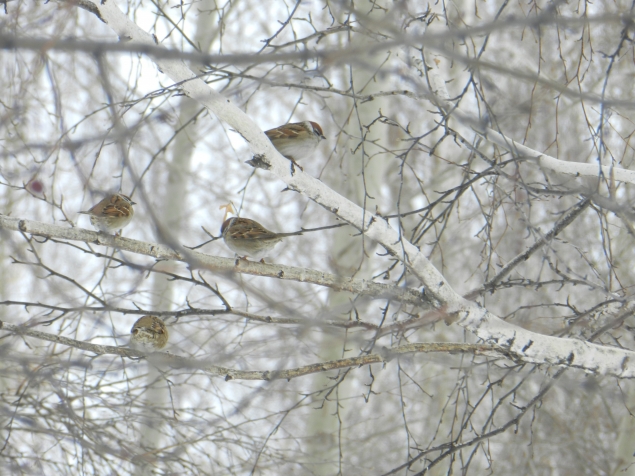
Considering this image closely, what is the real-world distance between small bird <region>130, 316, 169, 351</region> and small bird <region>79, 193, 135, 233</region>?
68cm

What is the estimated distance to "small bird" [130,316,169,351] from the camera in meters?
4.31

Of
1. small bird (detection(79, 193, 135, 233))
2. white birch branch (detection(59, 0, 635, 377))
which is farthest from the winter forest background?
small bird (detection(79, 193, 135, 233))

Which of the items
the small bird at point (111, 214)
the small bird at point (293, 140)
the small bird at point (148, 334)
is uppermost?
the small bird at point (293, 140)

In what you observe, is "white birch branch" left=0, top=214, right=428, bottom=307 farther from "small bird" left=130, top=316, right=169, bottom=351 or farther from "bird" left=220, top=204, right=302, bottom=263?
"small bird" left=130, top=316, right=169, bottom=351

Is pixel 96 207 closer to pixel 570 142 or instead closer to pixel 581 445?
pixel 581 445

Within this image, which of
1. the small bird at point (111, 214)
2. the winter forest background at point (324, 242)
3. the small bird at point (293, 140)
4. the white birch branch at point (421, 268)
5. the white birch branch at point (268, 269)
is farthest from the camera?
the small bird at point (111, 214)

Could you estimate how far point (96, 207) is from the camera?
4.41 metres

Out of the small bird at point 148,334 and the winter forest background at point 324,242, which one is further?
the small bird at point 148,334

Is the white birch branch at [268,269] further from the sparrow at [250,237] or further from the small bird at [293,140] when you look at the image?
the small bird at [293,140]

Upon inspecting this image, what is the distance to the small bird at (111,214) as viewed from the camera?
4402 millimetres

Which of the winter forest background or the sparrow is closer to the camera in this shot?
the winter forest background

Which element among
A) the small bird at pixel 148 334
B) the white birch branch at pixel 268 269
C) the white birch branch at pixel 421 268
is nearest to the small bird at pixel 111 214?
the small bird at pixel 148 334

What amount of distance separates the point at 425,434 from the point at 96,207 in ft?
26.5

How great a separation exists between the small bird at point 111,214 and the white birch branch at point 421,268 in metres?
2.06
